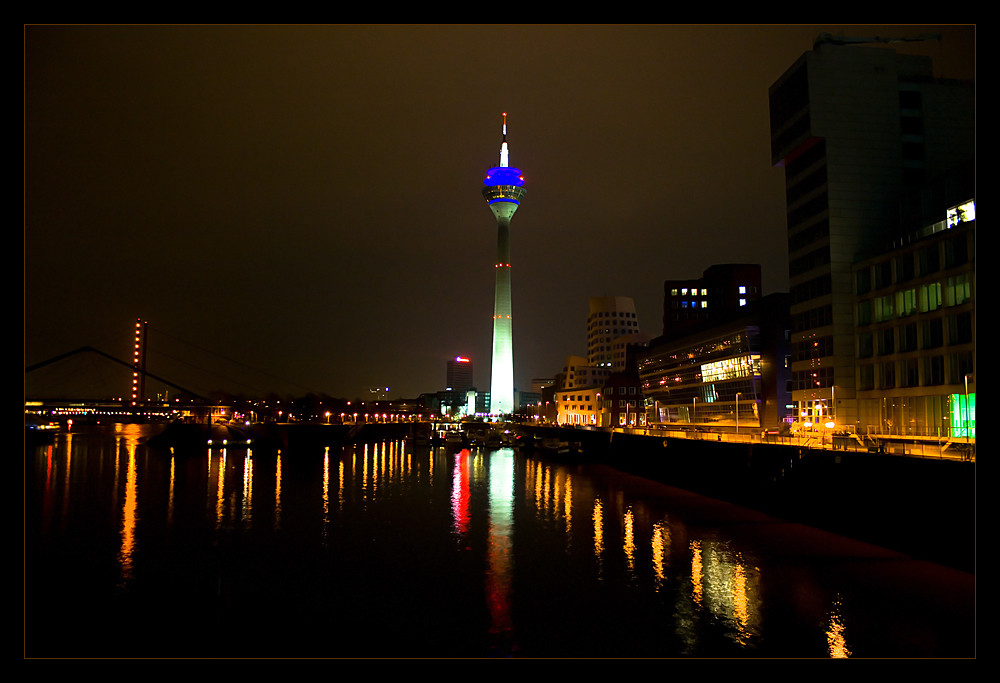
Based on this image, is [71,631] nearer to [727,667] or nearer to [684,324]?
[727,667]

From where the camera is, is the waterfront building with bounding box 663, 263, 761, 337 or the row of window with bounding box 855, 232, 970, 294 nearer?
the row of window with bounding box 855, 232, 970, 294

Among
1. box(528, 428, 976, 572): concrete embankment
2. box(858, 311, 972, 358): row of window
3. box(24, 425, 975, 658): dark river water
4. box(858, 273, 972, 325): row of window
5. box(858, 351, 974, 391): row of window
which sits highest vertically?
box(858, 273, 972, 325): row of window

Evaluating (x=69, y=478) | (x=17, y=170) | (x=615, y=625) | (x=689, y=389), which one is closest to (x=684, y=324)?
(x=689, y=389)

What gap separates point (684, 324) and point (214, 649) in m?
122

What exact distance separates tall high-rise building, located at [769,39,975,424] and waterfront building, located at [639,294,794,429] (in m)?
16.4

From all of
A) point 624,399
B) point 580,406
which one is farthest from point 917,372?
point 580,406

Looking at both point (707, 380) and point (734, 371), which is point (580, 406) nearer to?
point (707, 380)

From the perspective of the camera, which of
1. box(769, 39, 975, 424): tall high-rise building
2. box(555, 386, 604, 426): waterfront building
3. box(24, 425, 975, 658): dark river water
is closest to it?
box(24, 425, 975, 658): dark river water

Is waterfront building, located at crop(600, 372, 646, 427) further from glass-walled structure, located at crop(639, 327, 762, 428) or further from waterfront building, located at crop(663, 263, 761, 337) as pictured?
glass-walled structure, located at crop(639, 327, 762, 428)

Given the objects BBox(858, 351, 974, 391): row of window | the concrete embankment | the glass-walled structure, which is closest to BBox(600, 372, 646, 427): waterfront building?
the glass-walled structure

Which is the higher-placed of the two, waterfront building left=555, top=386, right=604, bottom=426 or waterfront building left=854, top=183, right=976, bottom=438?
waterfront building left=854, top=183, right=976, bottom=438

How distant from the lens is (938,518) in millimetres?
26797

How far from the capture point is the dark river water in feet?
63.8

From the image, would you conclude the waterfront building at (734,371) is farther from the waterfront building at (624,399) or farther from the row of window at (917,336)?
the waterfront building at (624,399)
